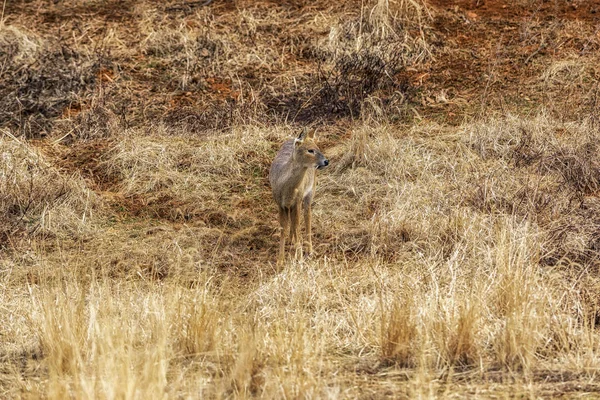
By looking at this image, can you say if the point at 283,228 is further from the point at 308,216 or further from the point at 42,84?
the point at 42,84

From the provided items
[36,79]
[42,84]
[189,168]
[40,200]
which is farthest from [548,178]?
[36,79]

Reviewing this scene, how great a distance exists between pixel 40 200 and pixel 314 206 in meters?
2.91

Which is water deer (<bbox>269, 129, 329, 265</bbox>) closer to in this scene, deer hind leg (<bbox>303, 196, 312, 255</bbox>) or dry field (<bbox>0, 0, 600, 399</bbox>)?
deer hind leg (<bbox>303, 196, 312, 255</bbox>)

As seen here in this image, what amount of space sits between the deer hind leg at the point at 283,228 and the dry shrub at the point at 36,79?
15.0 ft

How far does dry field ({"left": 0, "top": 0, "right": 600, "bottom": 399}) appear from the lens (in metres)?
6.25

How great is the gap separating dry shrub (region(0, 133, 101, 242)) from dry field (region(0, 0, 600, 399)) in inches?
1.2

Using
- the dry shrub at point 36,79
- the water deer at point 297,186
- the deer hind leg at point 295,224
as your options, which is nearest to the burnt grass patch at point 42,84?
the dry shrub at point 36,79

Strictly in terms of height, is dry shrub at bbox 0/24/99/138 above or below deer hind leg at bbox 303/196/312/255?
above

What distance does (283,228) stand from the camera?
992 centimetres

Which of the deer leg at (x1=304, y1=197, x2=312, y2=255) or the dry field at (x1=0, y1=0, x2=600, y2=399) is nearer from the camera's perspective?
the dry field at (x1=0, y1=0, x2=600, y2=399)

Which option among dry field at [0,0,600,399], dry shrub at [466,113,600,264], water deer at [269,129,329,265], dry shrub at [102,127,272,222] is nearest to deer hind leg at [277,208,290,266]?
water deer at [269,129,329,265]

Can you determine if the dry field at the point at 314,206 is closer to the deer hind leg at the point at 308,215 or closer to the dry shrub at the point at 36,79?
the dry shrub at the point at 36,79

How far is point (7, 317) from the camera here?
25.1 ft

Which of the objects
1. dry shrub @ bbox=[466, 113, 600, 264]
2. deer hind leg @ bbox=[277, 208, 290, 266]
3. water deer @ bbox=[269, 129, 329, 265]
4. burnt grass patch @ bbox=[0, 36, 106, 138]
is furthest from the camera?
burnt grass patch @ bbox=[0, 36, 106, 138]
